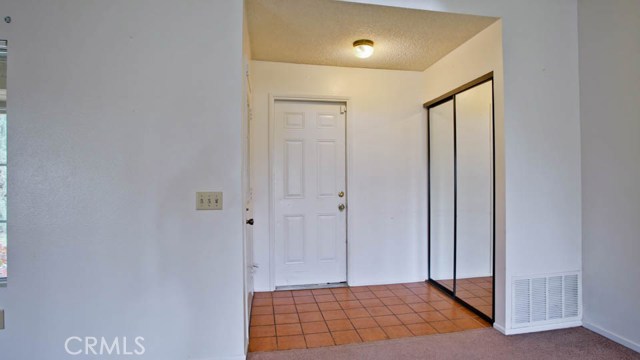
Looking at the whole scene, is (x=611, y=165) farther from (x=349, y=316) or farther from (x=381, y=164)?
(x=349, y=316)

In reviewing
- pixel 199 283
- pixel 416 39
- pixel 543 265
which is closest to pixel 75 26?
pixel 199 283

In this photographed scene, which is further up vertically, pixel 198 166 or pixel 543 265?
pixel 198 166

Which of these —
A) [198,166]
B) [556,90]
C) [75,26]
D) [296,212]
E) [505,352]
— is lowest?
[505,352]

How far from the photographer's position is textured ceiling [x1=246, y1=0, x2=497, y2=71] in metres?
2.40

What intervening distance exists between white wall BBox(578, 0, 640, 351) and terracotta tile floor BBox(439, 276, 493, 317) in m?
0.68

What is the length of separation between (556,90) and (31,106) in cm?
351

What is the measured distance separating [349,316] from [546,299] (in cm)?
150

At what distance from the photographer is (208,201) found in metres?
2.04

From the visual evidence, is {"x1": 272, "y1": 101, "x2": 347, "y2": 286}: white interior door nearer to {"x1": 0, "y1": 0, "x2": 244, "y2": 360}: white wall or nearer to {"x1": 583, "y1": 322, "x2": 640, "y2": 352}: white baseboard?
{"x1": 0, "y1": 0, "x2": 244, "y2": 360}: white wall

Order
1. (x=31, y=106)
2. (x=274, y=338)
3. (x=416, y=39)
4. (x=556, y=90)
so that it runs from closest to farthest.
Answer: (x=31, y=106) < (x=274, y=338) < (x=556, y=90) < (x=416, y=39)

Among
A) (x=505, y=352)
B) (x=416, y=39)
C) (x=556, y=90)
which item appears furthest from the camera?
(x=416, y=39)

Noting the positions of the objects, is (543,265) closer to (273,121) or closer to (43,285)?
(273,121)

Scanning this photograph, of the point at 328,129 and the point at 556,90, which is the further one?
the point at 328,129

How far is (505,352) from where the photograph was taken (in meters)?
2.24
